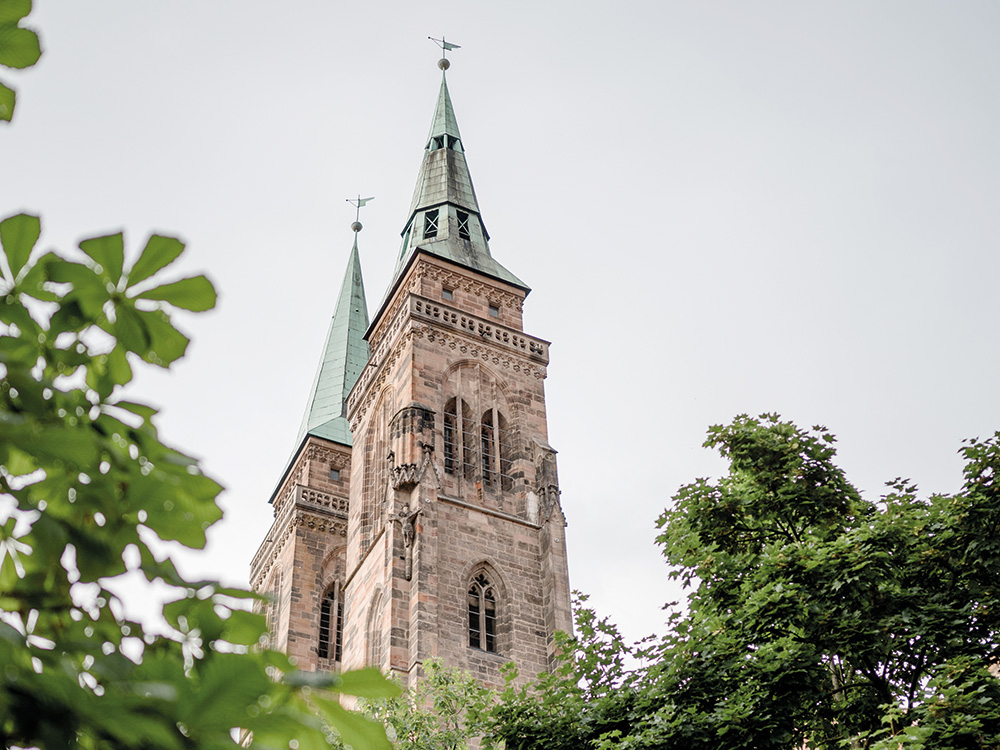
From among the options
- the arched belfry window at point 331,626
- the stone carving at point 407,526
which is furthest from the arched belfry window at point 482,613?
the arched belfry window at point 331,626

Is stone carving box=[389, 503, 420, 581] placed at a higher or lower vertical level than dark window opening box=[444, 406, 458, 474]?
lower

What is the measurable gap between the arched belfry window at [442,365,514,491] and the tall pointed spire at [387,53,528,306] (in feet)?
12.9

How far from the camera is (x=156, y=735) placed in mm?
1225

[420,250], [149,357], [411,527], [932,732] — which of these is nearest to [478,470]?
Result: [411,527]

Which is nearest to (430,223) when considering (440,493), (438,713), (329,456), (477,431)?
(477,431)

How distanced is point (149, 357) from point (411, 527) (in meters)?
26.2

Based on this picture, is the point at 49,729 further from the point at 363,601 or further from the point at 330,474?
the point at 330,474

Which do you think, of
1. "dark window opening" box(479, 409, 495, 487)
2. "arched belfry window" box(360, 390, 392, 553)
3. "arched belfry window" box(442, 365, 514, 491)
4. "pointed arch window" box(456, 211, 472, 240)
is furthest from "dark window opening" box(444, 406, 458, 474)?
"pointed arch window" box(456, 211, 472, 240)

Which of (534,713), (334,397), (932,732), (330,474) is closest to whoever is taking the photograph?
(932,732)

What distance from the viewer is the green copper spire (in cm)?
4338

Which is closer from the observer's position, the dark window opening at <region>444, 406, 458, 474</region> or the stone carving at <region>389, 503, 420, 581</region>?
the stone carving at <region>389, 503, 420, 581</region>

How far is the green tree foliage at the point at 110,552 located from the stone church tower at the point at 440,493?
2272cm

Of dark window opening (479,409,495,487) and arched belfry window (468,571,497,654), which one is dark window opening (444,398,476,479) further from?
arched belfry window (468,571,497,654)

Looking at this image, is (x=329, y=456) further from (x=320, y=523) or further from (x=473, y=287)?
(x=473, y=287)
